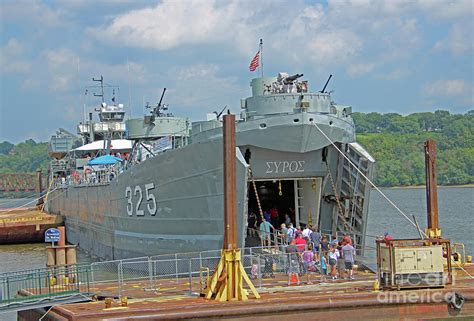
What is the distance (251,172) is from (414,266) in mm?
7338

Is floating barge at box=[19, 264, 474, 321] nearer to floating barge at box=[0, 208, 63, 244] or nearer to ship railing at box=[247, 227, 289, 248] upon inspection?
ship railing at box=[247, 227, 289, 248]

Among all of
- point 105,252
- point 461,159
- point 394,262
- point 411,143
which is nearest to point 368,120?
point 411,143

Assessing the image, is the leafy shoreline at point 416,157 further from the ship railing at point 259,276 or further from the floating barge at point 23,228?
the ship railing at point 259,276

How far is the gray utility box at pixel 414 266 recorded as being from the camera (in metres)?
16.9

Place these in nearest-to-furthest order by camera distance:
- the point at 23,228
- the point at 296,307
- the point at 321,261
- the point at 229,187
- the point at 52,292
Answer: the point at 296,307, the point at 229,187, the point at 52,292, the point at 321,261, the point at 23,228

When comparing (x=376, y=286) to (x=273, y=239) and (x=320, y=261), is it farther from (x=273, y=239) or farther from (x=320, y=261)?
(x=273, y=239)

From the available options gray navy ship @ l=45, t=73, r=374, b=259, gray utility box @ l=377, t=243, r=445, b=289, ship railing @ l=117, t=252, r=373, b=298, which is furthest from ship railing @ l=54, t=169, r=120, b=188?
gray utility box @ l=377, t=243, r=445, b=289

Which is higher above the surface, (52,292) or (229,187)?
(229,187)

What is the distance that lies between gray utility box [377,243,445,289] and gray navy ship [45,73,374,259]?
544cm

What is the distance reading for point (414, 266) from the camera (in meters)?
17.0

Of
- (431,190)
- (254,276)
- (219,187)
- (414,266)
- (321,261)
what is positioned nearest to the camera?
(414,266)

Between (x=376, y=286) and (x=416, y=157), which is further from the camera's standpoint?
(x=416, y=157)

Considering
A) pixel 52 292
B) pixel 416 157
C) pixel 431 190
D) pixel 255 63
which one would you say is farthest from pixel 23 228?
pixel 416 157

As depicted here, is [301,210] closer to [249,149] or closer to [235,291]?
[249,149]
